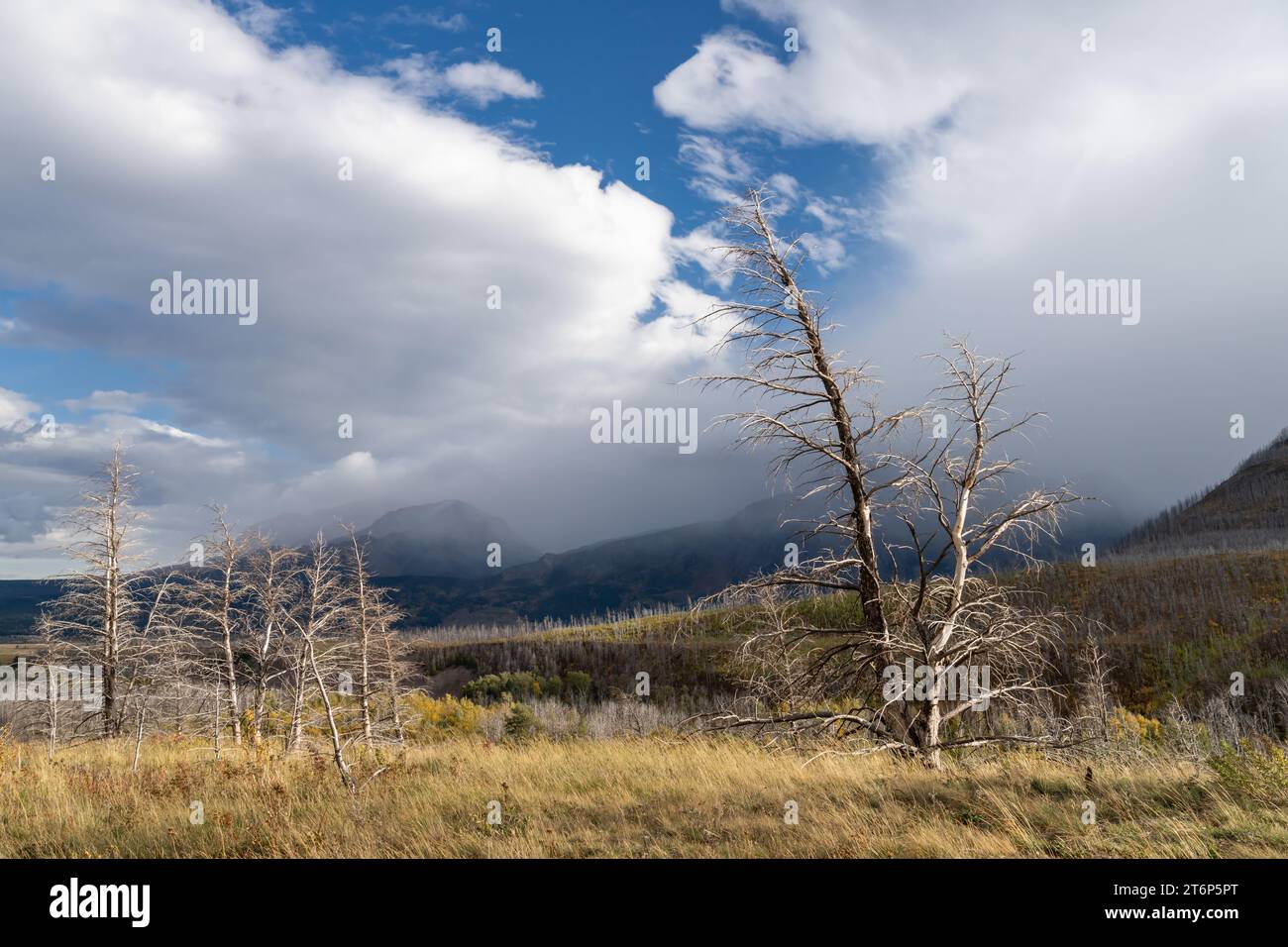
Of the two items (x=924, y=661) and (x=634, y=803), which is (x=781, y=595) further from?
(x=634, y=803)

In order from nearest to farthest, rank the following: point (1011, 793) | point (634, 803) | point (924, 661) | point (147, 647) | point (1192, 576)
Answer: point (1011, 793) → point (634, 803) → point (924, 661) → point (147, 647) → point (1192, 576)

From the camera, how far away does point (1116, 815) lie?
6.62 meters

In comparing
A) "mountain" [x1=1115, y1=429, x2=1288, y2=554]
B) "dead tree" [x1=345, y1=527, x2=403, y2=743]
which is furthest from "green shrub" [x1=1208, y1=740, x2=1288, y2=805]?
"mountain" [x1=1115, y1=429, x2=1288, y2=554]

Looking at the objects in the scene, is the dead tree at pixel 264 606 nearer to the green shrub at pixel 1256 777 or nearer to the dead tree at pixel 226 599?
the dead tree at pixel 226 599

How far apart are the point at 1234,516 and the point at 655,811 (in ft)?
451

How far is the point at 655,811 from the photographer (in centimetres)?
756

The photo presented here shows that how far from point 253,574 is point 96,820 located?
14091mm

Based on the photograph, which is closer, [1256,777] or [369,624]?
[1256,777]

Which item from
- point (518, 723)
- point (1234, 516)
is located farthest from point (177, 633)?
point (1234, 516)

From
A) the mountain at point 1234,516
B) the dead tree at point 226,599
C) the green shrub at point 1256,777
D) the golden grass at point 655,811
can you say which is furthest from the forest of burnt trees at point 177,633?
the mountain at point 1234,516

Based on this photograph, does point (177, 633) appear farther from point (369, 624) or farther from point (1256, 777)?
point (1256, 777)

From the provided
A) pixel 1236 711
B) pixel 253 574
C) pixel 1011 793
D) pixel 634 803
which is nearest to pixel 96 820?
pixel 634 803

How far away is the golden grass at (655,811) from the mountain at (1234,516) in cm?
9659

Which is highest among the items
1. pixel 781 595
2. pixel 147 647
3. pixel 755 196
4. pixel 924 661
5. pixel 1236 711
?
pixel 755 196
